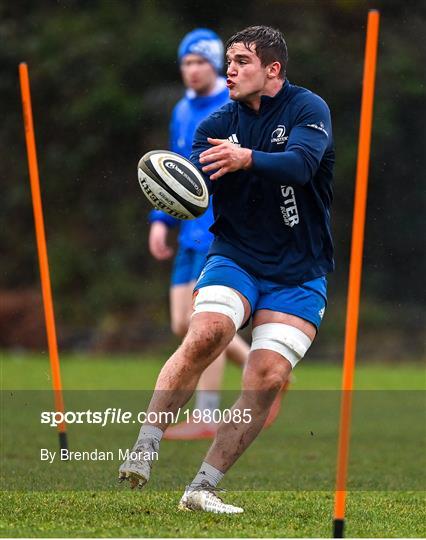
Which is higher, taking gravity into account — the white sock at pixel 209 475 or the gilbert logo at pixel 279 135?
the gilbert logo at pixel 279 135

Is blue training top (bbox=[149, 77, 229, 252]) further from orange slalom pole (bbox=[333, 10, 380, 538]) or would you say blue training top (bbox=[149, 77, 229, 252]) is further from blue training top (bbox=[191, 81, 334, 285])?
orange slalom pole (bbox=[333, 10, 380, 538])

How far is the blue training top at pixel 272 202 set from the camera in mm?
4527

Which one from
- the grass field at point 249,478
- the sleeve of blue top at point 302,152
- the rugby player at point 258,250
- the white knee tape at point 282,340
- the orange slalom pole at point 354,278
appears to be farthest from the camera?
the white knee tape at point 282,340

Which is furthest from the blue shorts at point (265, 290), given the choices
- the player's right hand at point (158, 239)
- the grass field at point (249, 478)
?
the player's right hand at point (158, 239)

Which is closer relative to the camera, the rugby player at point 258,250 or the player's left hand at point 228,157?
the player's left hand at point 228,157

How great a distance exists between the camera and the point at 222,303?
4344 mm

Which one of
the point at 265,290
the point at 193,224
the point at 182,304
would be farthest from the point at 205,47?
the point at 265,290

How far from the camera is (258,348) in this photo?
4.43 meters

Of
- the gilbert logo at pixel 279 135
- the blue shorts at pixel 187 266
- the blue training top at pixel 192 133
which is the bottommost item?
the gilbert logo at pixel 279 135

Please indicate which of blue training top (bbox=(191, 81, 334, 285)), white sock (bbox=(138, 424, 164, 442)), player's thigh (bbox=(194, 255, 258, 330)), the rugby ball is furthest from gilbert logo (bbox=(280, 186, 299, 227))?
white sock (bbox=(138, 424, 164, 442))

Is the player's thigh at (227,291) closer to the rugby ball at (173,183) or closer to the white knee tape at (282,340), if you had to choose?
the white knee tape at (282,340)

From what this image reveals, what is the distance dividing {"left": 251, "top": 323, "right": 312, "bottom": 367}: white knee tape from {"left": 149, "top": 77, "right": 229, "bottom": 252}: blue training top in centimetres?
259

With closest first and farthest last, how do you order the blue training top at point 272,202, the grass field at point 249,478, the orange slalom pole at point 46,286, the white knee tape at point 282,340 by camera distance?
the grass field at point 249,478 < the white knee tape at point 282,340 < the blue training top at point 272,202 < the orange slalom pole at point 46,286

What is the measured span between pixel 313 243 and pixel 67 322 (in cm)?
1092
